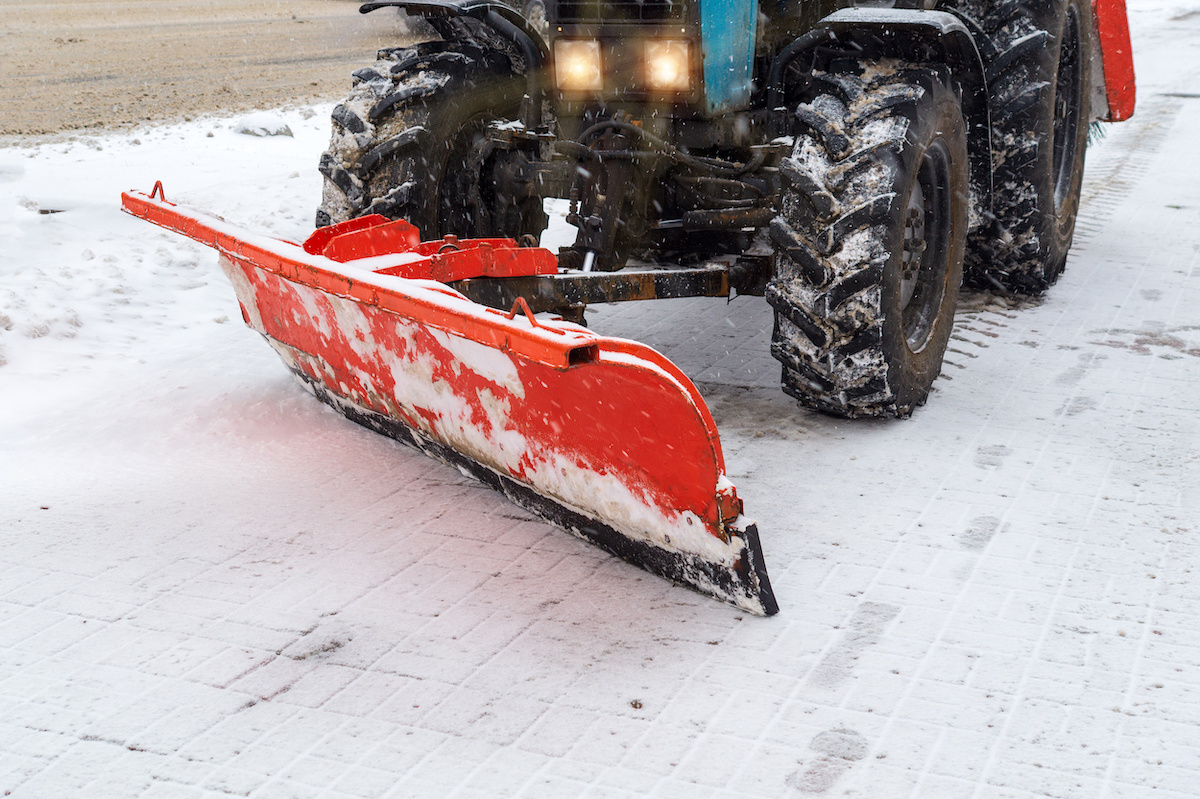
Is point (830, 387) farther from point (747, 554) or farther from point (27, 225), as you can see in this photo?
point (27, 225)

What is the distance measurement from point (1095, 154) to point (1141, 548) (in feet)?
24.9

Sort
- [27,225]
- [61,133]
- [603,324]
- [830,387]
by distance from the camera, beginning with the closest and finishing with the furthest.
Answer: [830,387] → [603,324] → [27,225] → [61,133]

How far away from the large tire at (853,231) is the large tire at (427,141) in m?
1.43

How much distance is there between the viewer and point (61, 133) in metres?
9.45

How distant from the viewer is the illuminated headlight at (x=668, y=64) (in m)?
4.25

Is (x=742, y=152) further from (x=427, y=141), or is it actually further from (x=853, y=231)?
(x=427, y=141)

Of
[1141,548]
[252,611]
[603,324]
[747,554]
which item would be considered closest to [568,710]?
[747,554]

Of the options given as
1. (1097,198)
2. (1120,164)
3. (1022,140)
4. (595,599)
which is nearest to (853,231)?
(595,599)

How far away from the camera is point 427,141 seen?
4.54 meters

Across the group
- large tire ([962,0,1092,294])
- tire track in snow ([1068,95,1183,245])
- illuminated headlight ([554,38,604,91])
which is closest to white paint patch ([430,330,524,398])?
illuminated headlight ([554,38,604,91])

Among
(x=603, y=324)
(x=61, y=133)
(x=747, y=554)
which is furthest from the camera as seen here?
(x=61, y=133)

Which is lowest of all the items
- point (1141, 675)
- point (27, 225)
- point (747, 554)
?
point (1141, 675)

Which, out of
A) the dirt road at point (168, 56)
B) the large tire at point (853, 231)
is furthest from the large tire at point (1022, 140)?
the dirt road at point (168, 56)

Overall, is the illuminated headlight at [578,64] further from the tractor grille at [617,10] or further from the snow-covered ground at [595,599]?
the snow-covered ground at [595,599]
